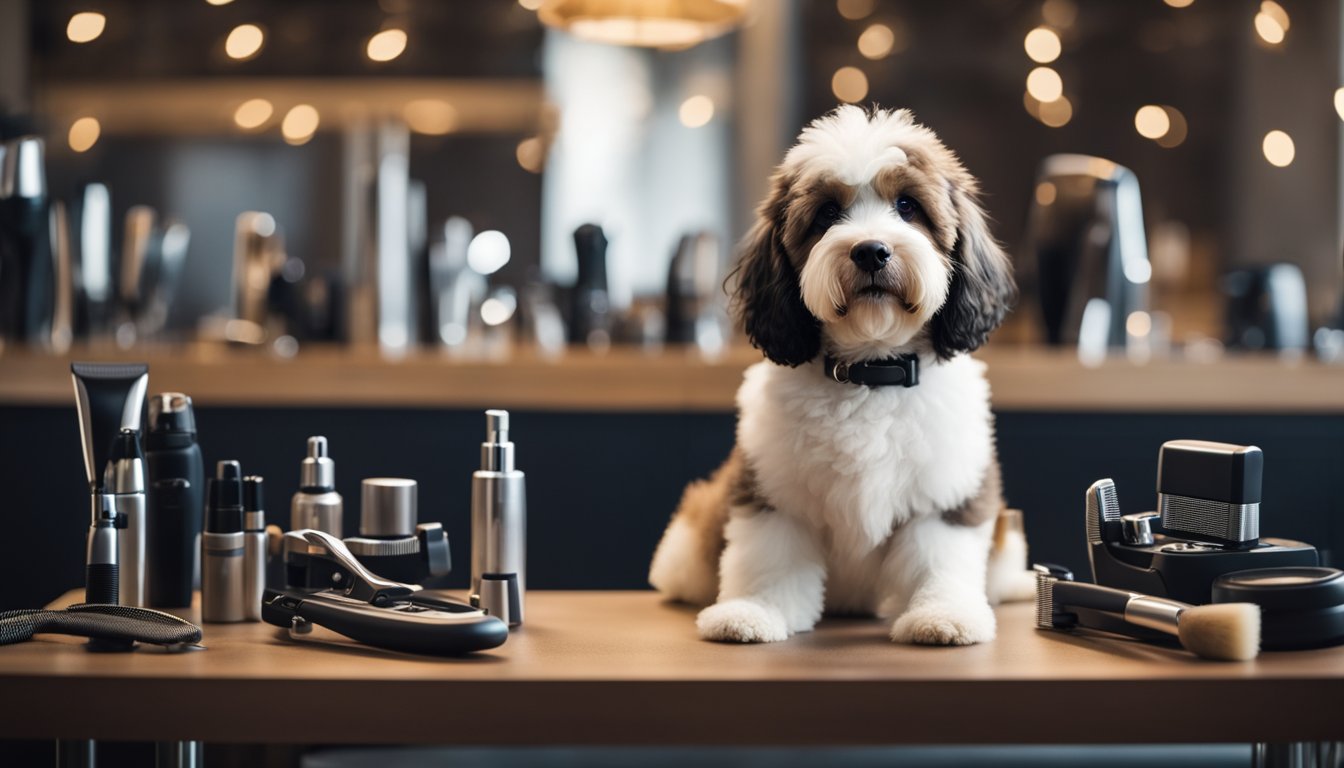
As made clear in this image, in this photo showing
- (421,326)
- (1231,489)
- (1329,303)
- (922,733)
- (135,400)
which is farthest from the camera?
(1329,303)

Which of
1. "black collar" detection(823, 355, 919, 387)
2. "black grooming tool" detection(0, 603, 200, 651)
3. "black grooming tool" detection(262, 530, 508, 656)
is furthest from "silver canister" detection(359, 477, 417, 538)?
"black collar" detection(823, 355, 919, 387)

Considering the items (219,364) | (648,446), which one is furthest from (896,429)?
(219,364)

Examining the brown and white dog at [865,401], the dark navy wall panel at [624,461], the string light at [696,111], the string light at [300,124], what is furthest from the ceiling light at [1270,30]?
the brown and white dog at [865,401]

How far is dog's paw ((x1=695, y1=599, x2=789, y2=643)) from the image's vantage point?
1212mm

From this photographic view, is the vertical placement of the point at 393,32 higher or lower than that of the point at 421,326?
higher

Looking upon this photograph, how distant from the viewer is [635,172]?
4887mm

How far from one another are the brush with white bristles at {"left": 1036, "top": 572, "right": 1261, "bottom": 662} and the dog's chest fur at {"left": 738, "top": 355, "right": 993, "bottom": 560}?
5.3 inches

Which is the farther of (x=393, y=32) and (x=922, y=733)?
(x=393, y=32)

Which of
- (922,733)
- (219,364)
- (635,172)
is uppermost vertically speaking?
(635,172)

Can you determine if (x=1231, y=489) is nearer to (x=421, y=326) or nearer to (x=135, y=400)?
(x=135, y=400)

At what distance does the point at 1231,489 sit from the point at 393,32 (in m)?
4.15

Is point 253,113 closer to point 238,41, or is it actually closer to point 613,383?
point 238,41

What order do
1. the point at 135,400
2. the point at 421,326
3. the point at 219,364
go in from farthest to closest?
the point at 421,326 → the point at 219,364 → the point at 135,400

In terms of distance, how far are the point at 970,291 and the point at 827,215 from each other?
0.16m
